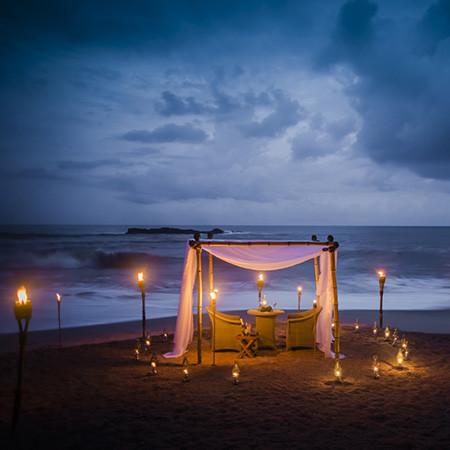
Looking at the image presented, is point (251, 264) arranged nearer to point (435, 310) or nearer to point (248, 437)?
point (248, 437)

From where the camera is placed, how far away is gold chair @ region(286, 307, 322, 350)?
8312mm

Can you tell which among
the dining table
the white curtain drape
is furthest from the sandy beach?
the white curtain drape

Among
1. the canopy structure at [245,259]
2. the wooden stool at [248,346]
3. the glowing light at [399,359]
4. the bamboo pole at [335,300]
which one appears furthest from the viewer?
the wooden stool at [248,346]

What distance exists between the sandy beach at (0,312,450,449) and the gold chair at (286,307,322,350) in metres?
0.26

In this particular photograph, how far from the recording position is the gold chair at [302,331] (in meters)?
8.31

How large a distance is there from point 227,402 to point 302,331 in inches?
124

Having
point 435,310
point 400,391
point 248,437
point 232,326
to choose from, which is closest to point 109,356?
point 232,326

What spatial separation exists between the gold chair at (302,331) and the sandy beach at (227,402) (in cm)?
26

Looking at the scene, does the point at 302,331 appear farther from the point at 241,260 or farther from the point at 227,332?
the point at 241,260

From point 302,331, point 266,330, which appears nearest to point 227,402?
point 266,330

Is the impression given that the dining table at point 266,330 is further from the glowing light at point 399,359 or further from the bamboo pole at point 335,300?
the glowing light at point 399,359

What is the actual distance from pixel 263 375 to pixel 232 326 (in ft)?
5.21

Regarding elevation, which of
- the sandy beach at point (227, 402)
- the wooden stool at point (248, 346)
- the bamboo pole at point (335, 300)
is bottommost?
the sandy beach at point (227, 402)

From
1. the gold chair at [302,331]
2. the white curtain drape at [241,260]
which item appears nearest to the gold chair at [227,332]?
the white curtain drape at [241,260]
